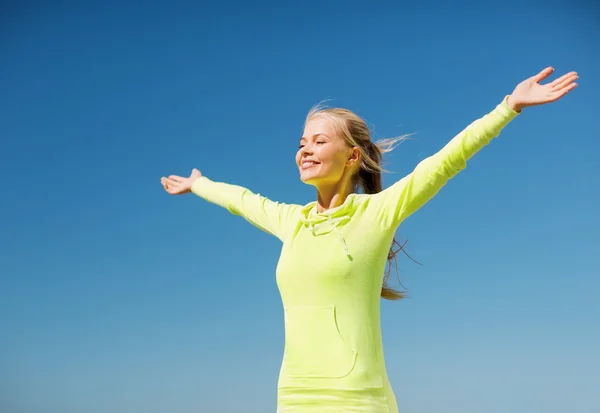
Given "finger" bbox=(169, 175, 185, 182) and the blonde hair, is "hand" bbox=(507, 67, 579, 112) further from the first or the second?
"finger" bbox=(169, 175, 185, 182)

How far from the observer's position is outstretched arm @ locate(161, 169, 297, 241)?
470cm

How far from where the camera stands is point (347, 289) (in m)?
4.02

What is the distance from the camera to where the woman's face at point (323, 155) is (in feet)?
14.5

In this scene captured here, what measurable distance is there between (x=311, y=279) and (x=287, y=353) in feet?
1.53

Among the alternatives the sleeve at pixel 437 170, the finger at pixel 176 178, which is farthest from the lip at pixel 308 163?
the finger at pixel 176 178

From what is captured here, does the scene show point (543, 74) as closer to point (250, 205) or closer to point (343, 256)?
point (343, 256)

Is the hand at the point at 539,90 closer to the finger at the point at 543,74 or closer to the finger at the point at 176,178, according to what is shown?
the finger at the point at 543,74

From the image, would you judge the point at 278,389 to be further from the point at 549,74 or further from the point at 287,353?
the point at 549,74

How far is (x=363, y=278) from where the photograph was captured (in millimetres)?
4047

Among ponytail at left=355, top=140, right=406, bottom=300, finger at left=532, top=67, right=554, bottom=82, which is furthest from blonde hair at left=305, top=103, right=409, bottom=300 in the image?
finger at left=532, top=67, right=554, bottom=82

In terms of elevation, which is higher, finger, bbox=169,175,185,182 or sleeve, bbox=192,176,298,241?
finger, bbox=169,175,185,182

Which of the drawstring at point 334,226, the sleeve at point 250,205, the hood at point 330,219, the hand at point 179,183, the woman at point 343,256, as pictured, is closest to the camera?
the woman at point 343,256

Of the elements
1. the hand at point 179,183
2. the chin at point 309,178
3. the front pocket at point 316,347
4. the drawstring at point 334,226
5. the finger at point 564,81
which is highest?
the hand at point 179,183

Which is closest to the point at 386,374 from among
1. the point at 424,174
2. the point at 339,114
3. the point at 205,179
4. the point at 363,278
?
the point at 363,278
